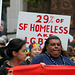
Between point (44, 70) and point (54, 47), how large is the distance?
1.83ft

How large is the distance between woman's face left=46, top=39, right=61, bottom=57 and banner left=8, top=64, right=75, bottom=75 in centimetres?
29

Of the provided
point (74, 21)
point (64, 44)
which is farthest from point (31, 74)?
point (74, 21)

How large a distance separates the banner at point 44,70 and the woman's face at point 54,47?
0.29 meters

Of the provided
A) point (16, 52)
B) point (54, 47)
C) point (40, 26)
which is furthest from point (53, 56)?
point (40, 26)

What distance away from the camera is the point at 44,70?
464cm

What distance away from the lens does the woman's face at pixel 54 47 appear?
5055 mm

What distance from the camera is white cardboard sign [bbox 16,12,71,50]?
7.54 meters

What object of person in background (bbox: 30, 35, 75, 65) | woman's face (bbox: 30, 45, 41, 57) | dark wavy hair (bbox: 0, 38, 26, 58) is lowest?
woman's face (bbox: 30, 45, 41, 57)

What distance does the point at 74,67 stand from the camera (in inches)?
193

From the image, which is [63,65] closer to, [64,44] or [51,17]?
[64,44]

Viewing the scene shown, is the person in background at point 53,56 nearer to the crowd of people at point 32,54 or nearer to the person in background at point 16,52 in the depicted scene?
the crowd of people at point 32,54

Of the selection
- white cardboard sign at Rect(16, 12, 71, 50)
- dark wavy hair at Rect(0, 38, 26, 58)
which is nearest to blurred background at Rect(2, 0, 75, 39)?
white cardboard sign at Rect(16, 12, 71, 50)

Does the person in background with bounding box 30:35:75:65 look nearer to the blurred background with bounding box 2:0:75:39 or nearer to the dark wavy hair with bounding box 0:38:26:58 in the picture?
the dark wavy hair with bounding box 0:38:26:58

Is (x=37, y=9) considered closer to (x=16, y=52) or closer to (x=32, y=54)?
(x=32, y=54)
